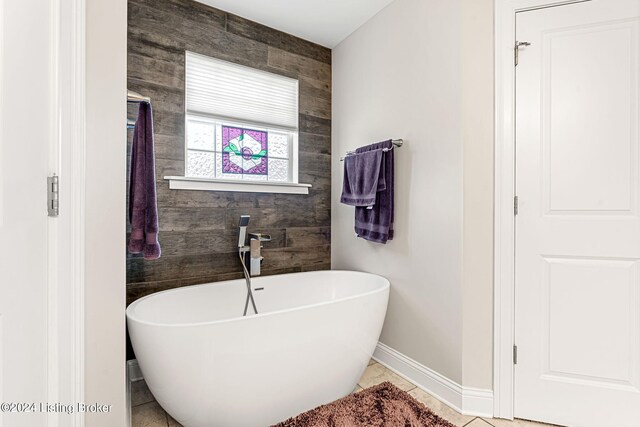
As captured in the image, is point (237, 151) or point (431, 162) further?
point (237, 151)

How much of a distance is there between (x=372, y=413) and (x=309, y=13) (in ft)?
8.82

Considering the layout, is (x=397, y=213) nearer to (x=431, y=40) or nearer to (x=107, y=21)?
(x=431, y=40)

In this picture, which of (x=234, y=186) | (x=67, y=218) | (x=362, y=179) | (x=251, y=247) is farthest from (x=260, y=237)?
(x=67, y=218)

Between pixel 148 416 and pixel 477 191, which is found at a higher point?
pixel 477 191

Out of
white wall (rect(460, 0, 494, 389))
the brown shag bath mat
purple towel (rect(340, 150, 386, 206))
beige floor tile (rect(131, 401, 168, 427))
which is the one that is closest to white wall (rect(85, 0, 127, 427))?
beige floor tile (rect(131, 401, 168, 427))

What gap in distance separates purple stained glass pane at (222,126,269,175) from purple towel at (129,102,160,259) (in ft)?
2.69

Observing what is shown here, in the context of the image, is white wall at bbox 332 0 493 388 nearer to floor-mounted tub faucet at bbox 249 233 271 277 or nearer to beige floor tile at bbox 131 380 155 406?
floor-mounted tub faucet at bbox 249 233 271 277

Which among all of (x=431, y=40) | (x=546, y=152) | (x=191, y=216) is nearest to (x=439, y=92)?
(x=431, y=40)

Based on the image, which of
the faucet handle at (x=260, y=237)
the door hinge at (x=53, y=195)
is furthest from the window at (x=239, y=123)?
the door hinge at (x=53, y=195)

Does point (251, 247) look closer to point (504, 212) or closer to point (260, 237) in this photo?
point (260, 237)

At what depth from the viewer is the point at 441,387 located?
178 cm

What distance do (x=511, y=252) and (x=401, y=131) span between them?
1021 mm

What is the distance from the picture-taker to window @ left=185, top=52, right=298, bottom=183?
7.43ft

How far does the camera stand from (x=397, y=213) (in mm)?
2145
